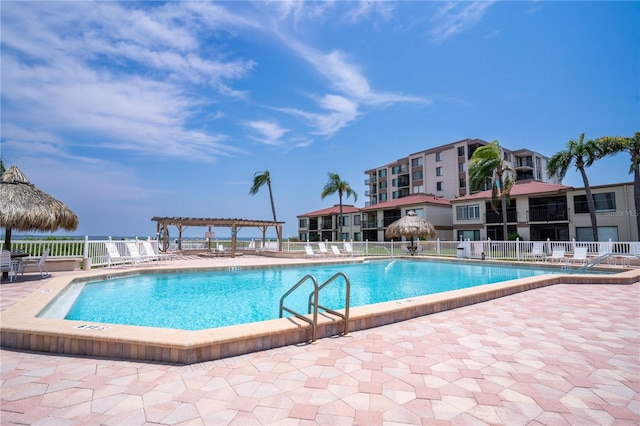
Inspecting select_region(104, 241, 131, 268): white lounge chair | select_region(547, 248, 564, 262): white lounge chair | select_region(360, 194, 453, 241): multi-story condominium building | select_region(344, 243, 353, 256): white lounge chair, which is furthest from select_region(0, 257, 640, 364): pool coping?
select_region(360, 194, 453, 241): multi-story condominium building

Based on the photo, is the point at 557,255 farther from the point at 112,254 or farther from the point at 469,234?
the point at 112,254

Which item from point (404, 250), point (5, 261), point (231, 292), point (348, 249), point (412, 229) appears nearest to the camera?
point (5, 261)

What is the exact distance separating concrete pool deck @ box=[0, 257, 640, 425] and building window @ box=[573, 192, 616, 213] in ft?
80.9

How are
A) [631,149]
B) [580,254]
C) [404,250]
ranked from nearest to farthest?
[580,254] → [631,149] → [404,250]

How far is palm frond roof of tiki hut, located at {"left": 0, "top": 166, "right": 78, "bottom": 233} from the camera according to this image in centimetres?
909

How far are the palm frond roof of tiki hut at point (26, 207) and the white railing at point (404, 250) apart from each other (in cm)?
155

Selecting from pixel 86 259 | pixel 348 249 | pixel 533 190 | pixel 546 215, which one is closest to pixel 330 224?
pixel 348 249

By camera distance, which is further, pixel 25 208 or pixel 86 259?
pixel 86 259

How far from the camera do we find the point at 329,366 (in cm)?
327

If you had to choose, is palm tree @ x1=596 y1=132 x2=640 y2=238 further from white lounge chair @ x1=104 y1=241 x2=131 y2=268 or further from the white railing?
white lounge chair @ x1=104 y1=241 x2=131 y2=268

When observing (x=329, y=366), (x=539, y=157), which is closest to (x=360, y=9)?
(x=329, y=366)

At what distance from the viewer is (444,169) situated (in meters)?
39.3

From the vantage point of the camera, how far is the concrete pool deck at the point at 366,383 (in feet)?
7.71

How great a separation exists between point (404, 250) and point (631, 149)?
15.9m
